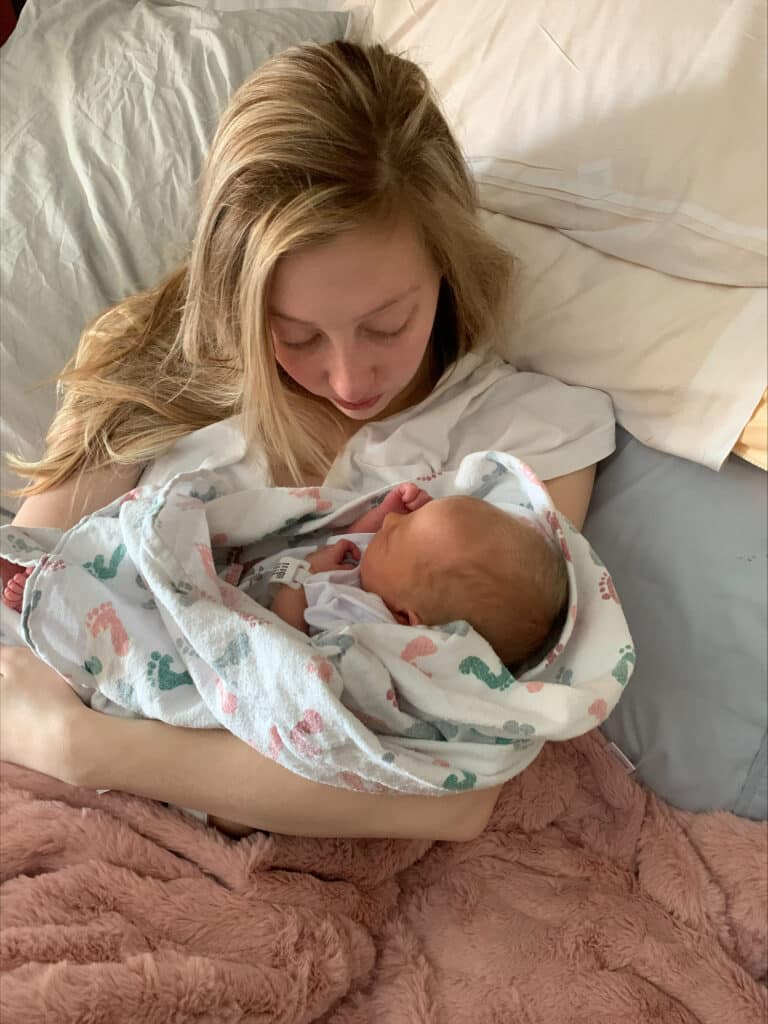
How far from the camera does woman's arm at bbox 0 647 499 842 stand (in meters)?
0.96

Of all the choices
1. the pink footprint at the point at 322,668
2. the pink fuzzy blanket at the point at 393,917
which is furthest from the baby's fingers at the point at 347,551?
the pink fuzzy blanket at the point at 393,917

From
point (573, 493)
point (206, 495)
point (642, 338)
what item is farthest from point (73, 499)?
point (642, 338)

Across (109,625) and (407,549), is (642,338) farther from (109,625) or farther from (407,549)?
(109,625)

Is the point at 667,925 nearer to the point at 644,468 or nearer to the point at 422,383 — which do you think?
the point at 644,468

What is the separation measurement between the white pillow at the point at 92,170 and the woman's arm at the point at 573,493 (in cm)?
69

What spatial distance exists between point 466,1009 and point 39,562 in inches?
26.4

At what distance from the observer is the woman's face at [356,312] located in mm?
959

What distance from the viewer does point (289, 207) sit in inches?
A: 37.0

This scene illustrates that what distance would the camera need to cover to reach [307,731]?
871 mm

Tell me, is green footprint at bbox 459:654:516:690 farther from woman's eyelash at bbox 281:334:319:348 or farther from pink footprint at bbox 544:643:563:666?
woman's eyelash at bbox 281:334:319:348

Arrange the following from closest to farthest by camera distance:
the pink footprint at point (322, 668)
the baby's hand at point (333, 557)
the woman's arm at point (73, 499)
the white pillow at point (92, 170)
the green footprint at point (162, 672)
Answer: the pink footprint at point (322, 668)
the green footprint at point (162, 672)
the baby's hand at point (333, 557)
the woman's arm at point (73, 499)
the white pillow at point (92, 170)

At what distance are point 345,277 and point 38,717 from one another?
61cm

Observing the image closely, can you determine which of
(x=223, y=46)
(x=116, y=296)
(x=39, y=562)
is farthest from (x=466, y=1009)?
(x=223, y=46)

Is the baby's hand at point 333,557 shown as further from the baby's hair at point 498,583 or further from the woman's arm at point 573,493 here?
the woman's arm at point 573,493
